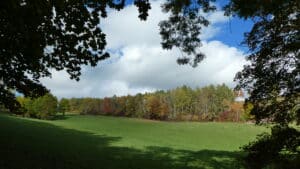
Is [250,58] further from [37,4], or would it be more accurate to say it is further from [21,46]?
[21,46]

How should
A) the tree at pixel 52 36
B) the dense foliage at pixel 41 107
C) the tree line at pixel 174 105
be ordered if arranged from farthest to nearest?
the tree line at pixel 174 105 < the dense foliage at pixel 41 107 < the tree at pixel 52 36

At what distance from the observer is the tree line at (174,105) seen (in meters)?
136

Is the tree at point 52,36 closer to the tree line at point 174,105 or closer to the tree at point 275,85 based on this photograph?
the tree at point 275,85

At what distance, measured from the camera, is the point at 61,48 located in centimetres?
1571

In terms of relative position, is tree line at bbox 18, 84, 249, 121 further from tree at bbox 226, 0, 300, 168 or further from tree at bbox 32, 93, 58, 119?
tree at bbox 226, 0, 300, 168

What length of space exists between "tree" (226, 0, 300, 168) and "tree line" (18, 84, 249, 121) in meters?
114

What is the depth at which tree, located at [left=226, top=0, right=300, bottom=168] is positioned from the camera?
37.7 feet

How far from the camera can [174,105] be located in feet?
486

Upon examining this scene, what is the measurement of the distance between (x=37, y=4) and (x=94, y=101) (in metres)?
156

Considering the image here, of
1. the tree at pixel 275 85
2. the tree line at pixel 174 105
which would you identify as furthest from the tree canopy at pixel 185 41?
the tree line at pixel 174 105

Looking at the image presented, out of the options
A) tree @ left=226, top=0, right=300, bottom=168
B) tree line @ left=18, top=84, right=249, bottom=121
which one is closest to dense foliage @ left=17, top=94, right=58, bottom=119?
tree line @ left=18, top=84, right=249, bottom=121

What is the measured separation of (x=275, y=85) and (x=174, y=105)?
13581cm

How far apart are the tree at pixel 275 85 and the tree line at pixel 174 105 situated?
114284 millimetres

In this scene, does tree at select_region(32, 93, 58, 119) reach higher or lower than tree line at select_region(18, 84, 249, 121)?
lower
